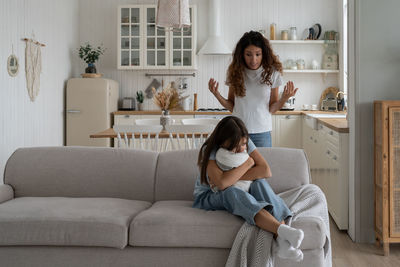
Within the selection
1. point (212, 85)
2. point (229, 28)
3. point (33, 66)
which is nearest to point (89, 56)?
point (33, 66)

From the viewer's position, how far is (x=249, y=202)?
2457 mm

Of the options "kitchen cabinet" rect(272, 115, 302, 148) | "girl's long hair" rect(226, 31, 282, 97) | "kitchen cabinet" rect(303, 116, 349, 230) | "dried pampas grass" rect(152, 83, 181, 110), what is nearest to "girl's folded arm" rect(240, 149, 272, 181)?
"girl's long hair" rect(226, 31, 282, 97)

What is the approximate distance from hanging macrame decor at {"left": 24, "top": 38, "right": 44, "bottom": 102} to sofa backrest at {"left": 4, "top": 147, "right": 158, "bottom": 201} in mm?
2389

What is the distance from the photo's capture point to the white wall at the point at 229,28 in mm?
7246

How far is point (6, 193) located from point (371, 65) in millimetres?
2713

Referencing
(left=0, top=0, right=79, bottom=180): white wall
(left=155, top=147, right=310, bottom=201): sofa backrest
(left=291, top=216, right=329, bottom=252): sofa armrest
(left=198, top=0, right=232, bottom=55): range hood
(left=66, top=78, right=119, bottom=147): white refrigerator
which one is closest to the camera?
(left=291, top=216, right=329, bottom=252): sofa armrest

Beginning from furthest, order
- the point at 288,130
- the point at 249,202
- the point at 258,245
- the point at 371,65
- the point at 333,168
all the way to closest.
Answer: the point at 288,130, the point at 333,168, the point at 371,65, the point at 249,202, the point at 258,245

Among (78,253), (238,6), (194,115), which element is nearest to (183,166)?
(78,253)

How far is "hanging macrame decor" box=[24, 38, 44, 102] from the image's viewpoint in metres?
5.41

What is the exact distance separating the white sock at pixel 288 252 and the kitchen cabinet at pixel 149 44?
513cm

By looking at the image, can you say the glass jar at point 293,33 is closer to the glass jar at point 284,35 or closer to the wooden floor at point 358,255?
the glass jar at point 284,35

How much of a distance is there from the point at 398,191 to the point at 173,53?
A: 14.4 ft

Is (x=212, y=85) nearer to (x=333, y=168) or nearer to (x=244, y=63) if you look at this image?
(x=244, y=63)

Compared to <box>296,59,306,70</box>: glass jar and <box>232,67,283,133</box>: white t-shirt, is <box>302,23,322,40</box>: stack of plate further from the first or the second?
<box>232,67,283,133</box>: white t-shirt
